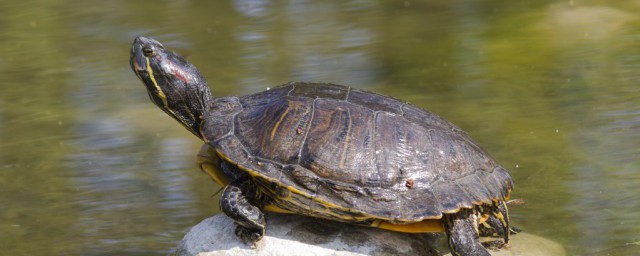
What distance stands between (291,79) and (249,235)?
12.9ft

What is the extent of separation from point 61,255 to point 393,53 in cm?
463

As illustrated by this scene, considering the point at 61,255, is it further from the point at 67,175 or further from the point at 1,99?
the point at 1,99

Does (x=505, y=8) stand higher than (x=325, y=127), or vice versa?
(x=325, y=127)

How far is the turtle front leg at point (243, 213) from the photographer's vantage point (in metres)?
4.71

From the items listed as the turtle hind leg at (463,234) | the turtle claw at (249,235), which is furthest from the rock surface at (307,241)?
the turtle hind leg at (463,234)

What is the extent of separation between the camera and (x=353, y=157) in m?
4.78

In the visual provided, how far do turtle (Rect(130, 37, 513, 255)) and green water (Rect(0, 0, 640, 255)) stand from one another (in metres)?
1.09

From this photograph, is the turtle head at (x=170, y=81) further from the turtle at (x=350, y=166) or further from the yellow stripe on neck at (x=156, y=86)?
the turtle at (x=350, y=166)

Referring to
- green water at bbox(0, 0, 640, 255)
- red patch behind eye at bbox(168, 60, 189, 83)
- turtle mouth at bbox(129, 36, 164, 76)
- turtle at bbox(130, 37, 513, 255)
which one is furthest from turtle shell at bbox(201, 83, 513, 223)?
green water at bbox(0, 0, 640, 255)

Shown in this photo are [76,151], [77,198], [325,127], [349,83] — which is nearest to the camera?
[325,127]

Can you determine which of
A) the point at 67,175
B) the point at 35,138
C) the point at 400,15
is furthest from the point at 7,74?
the point at 400,15

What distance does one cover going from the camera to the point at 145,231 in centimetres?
604

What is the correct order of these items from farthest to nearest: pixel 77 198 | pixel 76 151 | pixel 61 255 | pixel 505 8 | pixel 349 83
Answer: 1. pixel 505 8
2. pixel 349 83
3. pixel 76 151
4. pixel 77 198
5. pixel 61 255

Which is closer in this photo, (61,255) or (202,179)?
(61,255)
